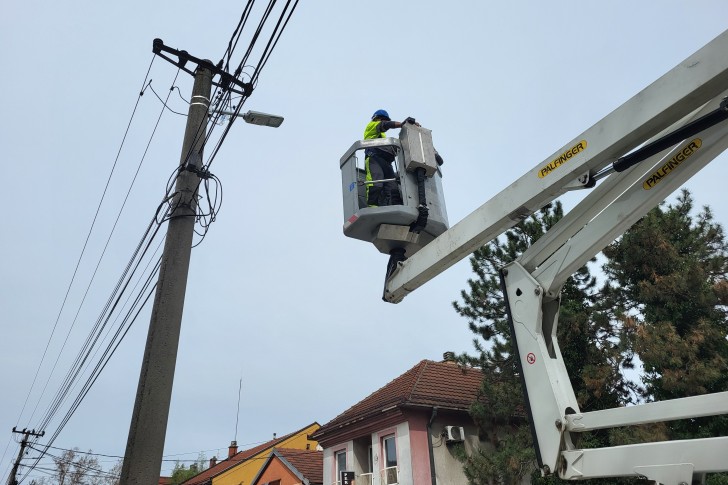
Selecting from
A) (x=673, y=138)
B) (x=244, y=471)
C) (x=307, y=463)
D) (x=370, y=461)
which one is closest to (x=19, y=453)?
(x=244, y=471)

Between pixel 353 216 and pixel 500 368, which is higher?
pixel 500 368

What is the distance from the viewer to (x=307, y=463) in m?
23.9

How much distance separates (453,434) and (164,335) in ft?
37.4

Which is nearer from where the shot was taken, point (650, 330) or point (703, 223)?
point (650, 330)

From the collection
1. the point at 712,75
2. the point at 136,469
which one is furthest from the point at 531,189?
the point at 136,469

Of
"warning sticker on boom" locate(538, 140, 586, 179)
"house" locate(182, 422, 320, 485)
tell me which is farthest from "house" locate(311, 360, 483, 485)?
"house" locate(182, 422, 320, 485)

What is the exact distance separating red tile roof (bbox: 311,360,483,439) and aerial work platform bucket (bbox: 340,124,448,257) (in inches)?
395

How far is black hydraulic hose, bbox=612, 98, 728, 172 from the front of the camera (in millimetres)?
3562

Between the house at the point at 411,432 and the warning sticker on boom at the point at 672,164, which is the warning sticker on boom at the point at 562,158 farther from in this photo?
the house at the point at 411,432

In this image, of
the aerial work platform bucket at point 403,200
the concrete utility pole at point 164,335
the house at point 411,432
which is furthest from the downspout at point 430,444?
the aerial work platform bucket at point 403,200

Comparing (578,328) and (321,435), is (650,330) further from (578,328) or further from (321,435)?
(321,435)

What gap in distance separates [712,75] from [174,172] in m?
6.66

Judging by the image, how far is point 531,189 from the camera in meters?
4.36

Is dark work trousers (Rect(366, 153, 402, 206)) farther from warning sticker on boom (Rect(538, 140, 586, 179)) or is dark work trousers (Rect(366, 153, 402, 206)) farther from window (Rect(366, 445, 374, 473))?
window (Rect(366, 445, 374, 473))
